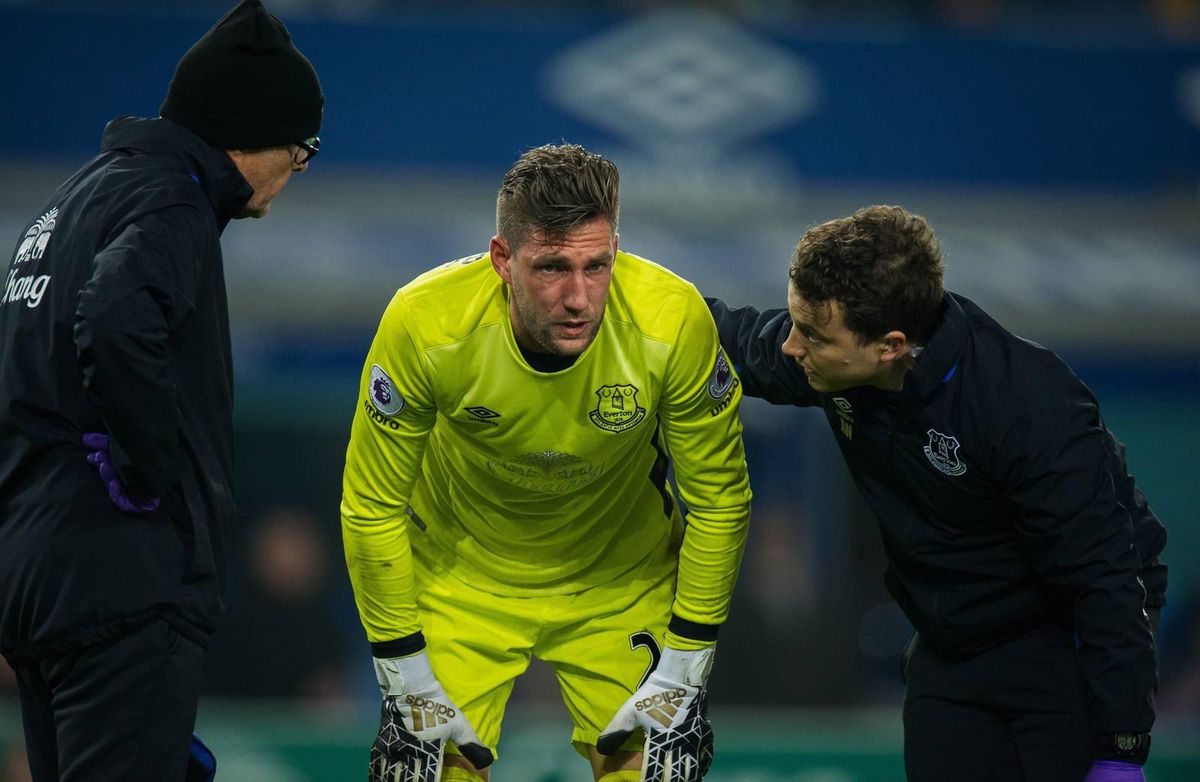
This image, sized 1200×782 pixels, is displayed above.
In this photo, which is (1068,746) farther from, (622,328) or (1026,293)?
(1026,293)

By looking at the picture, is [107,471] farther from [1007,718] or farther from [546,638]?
[1007,718]

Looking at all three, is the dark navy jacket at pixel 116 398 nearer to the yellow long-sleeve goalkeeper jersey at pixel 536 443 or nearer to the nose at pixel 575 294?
the yellow long-sleeve goalkeeper jersey at pixel 536 443

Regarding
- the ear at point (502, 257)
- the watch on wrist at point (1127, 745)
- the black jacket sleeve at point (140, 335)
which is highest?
the ear at point (502, 257)

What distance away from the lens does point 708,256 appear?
28.0 ft

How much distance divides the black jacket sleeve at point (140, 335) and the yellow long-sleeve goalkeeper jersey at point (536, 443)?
71cm

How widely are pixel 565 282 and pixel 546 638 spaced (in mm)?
1214

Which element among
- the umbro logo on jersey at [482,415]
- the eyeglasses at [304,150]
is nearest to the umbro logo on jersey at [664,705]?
the umbro logo on jersey at [482,415]

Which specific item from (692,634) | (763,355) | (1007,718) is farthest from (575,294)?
(1007,718)

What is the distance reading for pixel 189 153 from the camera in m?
3.38

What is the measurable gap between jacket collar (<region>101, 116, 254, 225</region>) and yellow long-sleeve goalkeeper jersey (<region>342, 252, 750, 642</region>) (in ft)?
1.74

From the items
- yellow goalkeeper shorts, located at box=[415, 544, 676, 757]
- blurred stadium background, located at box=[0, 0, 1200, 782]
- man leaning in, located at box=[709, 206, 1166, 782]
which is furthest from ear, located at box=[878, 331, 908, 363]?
blurred stadium background, located at box=[0, 0, 1200, 782]

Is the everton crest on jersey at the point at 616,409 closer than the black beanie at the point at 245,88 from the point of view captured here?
No

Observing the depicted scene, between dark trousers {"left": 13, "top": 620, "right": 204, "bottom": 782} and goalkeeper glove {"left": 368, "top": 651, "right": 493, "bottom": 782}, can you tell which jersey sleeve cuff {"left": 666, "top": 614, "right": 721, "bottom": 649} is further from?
dark trousers {"left": 13, "top": 620, "right": 204, "bottom": 782}

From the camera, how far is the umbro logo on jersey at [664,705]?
4086 millimetres
